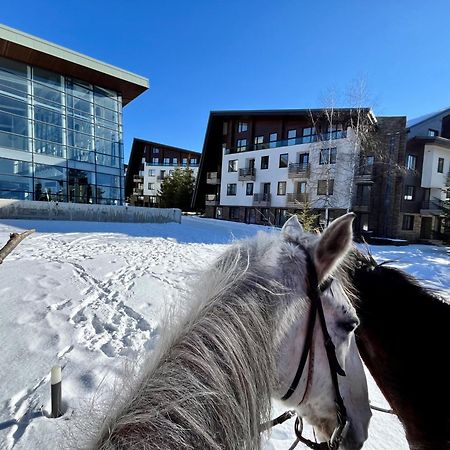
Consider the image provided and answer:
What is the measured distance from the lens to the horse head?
39.0 inches

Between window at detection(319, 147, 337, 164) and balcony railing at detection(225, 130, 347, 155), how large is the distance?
2.79 feet

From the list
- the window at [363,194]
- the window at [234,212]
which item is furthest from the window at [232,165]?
the window at [363,194]

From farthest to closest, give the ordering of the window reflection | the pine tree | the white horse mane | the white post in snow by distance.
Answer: the pine tree < the window reflection < the white post in snow < the white horse mane

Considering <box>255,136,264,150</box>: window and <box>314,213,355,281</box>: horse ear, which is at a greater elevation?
<box>255,136,264,150</box>: window

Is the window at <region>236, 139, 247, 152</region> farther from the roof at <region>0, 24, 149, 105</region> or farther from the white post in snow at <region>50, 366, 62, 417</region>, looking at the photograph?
the white post in snow at <region>50, 366, 62, 417</region>

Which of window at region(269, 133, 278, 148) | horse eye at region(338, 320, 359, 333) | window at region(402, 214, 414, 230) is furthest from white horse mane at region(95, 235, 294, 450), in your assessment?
window at region(269, 133, 278, 148)

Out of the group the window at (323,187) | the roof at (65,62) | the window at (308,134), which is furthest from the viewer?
the window at (308,134)

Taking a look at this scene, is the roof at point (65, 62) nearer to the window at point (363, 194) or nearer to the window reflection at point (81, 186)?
the window reflection at point (81, 186)

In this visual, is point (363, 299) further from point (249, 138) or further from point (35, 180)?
point (249, 138)

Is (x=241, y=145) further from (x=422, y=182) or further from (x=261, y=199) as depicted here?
(x=422, y=182)

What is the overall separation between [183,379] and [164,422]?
0.30 ft

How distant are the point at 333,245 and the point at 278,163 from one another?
109 feet

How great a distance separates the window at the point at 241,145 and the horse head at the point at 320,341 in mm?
36729

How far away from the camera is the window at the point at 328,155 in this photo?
2467cm
